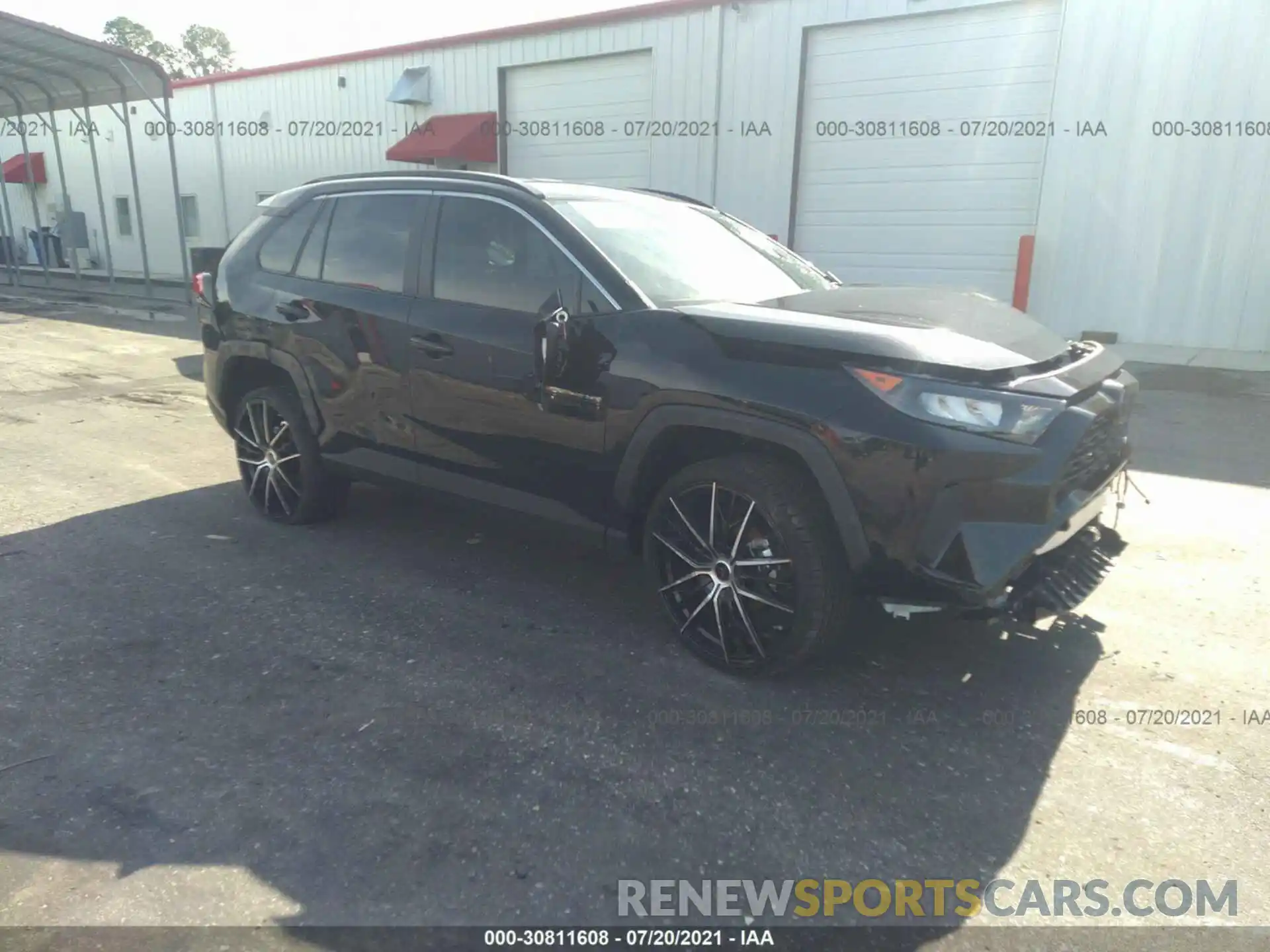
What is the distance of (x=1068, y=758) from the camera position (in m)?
2.93

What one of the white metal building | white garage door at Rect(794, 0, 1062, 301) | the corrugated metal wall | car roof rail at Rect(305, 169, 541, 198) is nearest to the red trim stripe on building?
the white metal building

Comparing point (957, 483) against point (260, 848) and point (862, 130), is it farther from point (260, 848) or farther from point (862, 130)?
point (862, 130)

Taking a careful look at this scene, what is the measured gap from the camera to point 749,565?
323 cm

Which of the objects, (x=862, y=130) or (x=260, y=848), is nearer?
(x=260, y=848)

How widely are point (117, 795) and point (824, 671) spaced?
8.00ft

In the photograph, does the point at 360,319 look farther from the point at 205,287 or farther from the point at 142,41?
the point at 142,41

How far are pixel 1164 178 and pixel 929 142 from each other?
9.90ft

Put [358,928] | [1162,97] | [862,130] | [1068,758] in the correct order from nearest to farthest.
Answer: [358,928] → [1068,758] → [1162,97] → [862,130]

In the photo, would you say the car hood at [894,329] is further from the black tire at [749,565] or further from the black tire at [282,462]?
the black tire at [282,462]

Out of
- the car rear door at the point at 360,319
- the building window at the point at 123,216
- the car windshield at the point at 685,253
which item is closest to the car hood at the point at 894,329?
the car windshield at the point at 685,253

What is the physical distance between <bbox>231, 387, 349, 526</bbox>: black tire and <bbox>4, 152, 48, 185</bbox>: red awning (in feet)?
96.1

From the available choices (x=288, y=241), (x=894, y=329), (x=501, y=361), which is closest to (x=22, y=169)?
(x=288, y=241)

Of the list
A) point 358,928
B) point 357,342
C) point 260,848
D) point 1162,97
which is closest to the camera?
point 358,928

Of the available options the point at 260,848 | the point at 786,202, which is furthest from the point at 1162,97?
the point at 260,848
